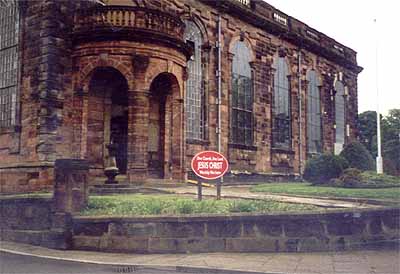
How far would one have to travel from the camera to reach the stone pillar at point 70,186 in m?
11.5

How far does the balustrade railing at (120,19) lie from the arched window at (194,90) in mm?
4143

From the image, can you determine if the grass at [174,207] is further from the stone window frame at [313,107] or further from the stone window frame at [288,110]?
the stone window frame at [313,107]

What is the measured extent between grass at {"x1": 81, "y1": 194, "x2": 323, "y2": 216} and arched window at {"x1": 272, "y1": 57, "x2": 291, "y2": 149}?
620 inches

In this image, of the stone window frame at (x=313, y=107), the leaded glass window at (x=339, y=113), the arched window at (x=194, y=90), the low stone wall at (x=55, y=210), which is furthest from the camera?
the leaded glass window at (x=339, y=113)

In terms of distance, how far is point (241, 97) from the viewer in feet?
80.2

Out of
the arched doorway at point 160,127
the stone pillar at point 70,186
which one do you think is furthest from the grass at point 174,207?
the arched doorway at point 160,127

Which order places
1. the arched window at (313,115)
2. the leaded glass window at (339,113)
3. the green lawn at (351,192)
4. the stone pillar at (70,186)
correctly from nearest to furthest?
the stone pillar at (70,186) < the green lawn at (351,192) < the arched window at (313,115) < the leaded glass window at (339,113)

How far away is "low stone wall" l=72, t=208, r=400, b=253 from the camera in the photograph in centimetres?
1032

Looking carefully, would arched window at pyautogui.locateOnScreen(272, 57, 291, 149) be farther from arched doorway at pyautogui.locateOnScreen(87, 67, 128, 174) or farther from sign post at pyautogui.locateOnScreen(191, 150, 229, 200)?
sign post at pyautogui.locateOnScreen(191, 150, 229, 200)

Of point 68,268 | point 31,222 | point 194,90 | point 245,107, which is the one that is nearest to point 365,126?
point 245,107

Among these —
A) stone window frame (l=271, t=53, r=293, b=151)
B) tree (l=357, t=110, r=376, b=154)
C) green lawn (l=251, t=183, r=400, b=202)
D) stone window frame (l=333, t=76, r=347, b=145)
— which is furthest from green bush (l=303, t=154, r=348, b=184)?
tree (l=357, t=110, r=376, b=154)

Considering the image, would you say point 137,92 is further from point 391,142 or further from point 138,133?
point 391,142

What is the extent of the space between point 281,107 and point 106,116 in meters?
13.6

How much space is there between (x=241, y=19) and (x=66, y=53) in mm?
11098
